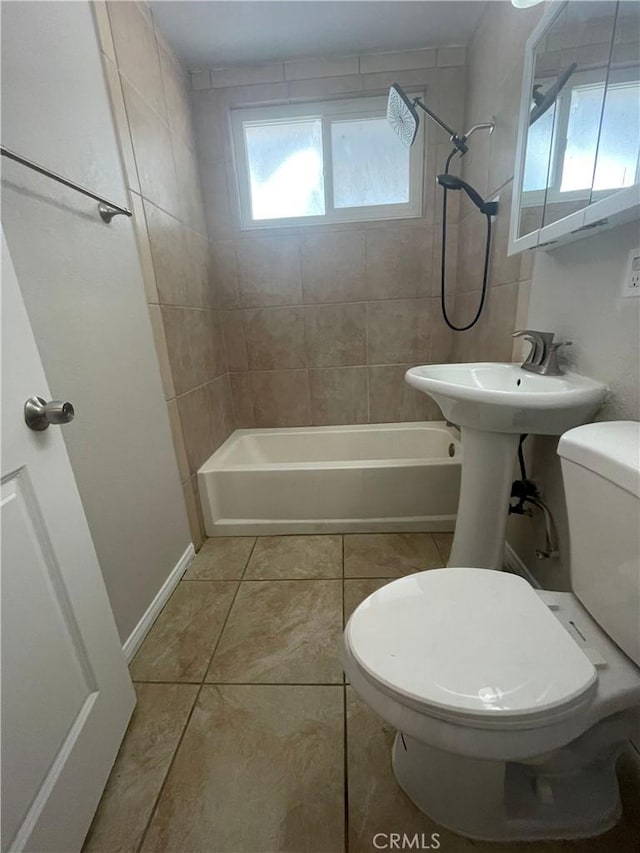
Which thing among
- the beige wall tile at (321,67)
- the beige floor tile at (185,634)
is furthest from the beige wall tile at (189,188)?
the beige floor tile at (185,634)

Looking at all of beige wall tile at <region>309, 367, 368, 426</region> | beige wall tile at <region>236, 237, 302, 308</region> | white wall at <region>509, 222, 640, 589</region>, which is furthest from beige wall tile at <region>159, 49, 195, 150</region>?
white wall at <region>509, 222, 640, 589</region>

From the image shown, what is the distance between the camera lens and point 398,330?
7.11 ft

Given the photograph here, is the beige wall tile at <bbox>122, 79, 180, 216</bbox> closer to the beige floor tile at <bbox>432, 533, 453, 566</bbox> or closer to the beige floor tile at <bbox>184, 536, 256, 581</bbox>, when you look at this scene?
the beige floor tile at <bbox>184, 536, 256, 581</bbox>

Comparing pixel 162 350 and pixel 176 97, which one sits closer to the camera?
pixel 162 350

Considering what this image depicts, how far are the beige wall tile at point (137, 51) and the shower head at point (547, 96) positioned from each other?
143 cm

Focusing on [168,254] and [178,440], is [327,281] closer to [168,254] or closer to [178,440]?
[168,254]

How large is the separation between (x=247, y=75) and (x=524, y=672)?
106 inches

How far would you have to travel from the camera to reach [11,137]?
2.71ft

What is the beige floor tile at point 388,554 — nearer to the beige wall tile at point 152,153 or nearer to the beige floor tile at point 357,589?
the beige floor tile at point 357,589

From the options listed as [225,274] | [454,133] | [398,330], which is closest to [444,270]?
[398,330]

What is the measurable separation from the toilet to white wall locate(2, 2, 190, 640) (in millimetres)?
876

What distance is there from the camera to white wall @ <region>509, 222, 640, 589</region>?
2.81 feet

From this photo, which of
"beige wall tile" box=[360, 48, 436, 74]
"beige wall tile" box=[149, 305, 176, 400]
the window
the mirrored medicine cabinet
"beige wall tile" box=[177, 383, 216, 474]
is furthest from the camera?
the window

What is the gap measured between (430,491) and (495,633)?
1119 millimetres
